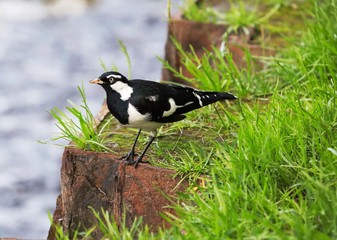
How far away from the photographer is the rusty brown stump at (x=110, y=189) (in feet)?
12.1

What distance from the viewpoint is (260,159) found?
338cm

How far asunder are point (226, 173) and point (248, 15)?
2.68 meters

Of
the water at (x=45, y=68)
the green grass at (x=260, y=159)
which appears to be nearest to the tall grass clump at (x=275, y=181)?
the green grass at (x=260, y=159)

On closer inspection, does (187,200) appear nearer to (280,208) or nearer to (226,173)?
(226,173)

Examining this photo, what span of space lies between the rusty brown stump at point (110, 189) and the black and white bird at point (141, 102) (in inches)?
3.3

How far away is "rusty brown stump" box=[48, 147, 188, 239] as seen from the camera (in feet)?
12.1

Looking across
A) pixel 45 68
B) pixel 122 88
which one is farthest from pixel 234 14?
pixel 45 68

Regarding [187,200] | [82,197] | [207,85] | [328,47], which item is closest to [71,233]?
[82,197]

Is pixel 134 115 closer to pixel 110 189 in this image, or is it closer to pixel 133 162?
pixel 133 162

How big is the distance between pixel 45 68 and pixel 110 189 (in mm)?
4814

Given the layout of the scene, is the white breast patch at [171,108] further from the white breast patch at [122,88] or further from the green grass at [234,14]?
the green grass at [234,14]

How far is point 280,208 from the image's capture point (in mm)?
3133

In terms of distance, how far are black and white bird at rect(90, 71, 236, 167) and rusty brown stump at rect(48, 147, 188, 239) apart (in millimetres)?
85

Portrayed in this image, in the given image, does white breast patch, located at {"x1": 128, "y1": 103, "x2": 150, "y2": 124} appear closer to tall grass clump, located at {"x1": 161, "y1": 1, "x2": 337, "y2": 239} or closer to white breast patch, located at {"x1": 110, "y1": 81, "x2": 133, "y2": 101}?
white breast patch, located at {"x1": 110, "y1": 81, "x2": 133, "y2": 101}
